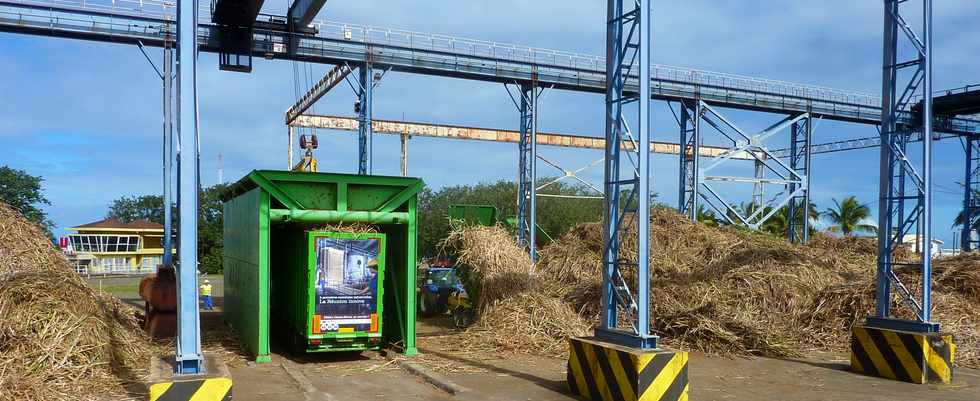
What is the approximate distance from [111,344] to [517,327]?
6.98m

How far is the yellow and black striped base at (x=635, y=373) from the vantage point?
8.55 meters

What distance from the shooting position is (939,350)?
11.2m

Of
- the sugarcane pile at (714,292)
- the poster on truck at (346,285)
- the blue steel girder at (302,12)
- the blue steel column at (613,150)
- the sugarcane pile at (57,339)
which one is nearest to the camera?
the sugarcane pile at (57,339)

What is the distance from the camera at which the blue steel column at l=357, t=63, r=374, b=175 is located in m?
21.4

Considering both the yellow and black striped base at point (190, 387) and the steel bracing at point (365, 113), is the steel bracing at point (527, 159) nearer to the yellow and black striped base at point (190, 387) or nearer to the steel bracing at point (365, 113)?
the steel bracing at point (365, 113)

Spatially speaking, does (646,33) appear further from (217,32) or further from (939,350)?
(217,32)

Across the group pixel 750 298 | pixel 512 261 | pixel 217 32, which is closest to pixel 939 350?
pixel 750 298

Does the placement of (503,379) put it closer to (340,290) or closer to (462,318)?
(340,290)

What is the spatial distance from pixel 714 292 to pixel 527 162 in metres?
9.96

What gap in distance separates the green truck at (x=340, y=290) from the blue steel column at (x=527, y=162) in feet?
36.5

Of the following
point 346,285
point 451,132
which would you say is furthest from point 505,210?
point 346,285

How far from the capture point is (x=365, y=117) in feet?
70.6

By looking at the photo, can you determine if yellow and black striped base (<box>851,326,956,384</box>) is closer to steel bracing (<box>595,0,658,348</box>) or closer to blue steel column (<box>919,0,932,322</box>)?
blue steel column (<box>919,0,932,322</box>)

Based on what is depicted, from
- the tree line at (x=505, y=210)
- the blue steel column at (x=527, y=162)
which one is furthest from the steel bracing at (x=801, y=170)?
the blue steel column at (x=527, y=162)
